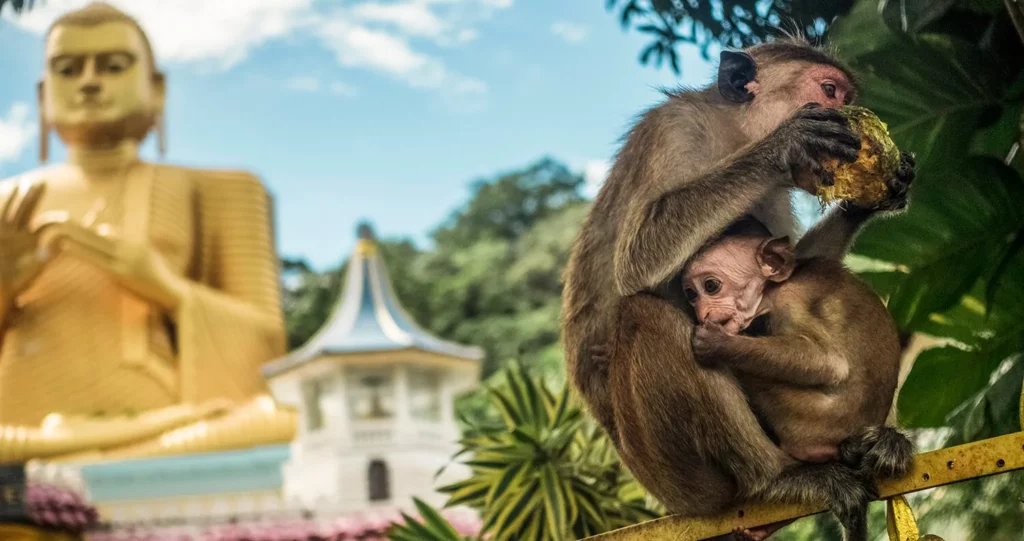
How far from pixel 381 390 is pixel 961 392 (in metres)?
7.73

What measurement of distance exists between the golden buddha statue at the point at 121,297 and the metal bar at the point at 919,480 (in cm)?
821

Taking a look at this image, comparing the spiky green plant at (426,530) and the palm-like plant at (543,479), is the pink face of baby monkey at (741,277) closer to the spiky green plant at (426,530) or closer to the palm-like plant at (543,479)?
the palm-like plant at (543,479)

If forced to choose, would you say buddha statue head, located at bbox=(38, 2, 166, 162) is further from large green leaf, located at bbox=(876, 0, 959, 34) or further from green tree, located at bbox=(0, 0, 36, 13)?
large green leaf, located at bbox=(876, 0, 959, 34)

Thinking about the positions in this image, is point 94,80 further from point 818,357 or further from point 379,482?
point 818,357

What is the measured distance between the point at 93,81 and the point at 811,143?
9751 millimetres

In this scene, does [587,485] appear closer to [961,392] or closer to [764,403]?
[961,392]

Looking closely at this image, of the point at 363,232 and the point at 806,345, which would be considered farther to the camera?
the point at 363,232

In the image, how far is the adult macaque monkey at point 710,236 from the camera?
1.79 meters

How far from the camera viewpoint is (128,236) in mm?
10172

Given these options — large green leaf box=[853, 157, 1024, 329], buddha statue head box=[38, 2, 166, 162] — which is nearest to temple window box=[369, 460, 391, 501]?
buddha statue head box=[38, 2, 166, 162]

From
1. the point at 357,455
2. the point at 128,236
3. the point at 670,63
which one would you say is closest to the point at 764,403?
the point at 670,63

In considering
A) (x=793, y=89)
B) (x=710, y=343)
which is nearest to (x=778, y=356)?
(x=710, y=343)

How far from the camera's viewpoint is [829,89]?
1.89 metres

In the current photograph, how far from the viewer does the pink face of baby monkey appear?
5.84 ft
